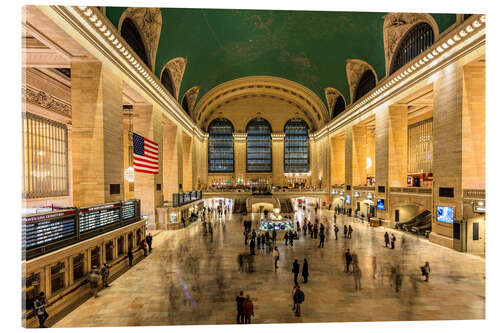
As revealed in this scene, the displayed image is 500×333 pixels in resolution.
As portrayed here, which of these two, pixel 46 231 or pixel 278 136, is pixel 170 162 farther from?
pixel 278 136

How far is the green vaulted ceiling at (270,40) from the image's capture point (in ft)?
46.9

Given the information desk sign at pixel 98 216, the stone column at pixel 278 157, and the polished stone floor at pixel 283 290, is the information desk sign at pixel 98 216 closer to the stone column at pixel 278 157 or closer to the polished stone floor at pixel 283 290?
the polished stone floor at pixel 283 290

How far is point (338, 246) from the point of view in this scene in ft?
43.3

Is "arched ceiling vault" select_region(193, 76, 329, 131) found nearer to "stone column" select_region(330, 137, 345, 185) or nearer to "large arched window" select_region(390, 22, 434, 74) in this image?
"stone column" select_region(330, 137, 345, 185)

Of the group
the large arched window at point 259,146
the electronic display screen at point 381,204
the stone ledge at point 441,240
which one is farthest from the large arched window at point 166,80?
the large arched window at point 259,146

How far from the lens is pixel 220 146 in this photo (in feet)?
143

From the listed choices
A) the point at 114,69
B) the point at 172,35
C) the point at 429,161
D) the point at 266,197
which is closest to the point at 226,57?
the point at 172,35

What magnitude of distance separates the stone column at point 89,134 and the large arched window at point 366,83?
72.5ft

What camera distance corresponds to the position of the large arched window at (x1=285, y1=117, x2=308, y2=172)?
4406 centimetres

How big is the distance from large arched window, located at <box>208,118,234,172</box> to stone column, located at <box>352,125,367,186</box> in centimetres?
2291

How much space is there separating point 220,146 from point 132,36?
97.2ft

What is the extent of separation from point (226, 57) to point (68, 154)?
16.4 meters

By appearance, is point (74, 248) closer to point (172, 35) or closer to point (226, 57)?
point (172, 35)

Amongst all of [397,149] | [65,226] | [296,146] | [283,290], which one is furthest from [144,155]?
[296,146]
